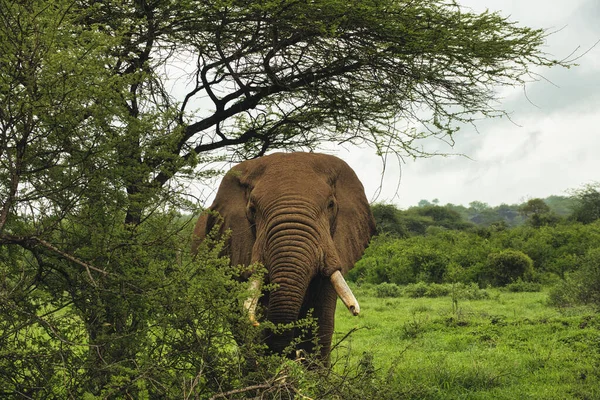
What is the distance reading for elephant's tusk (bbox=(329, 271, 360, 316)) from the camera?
633cm

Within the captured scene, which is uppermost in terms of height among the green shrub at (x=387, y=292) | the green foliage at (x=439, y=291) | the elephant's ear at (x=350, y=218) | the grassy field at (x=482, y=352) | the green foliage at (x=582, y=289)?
the elephant's ear at (x=350, y=218)

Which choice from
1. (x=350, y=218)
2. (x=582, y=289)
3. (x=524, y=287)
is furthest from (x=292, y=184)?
(x=524, y=287)

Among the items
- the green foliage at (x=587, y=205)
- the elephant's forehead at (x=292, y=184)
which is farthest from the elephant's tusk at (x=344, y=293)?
the green foliage at (x=587, y=205)

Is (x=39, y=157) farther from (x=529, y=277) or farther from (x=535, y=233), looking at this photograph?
(x=535, y=233)

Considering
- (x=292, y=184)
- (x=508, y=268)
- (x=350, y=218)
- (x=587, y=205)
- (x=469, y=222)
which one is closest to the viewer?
(x=292, y=184)

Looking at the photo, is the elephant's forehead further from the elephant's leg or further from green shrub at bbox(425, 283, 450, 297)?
green shrub at bbox(425, 283, 450, 297)

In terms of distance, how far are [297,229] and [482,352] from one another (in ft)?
17.9

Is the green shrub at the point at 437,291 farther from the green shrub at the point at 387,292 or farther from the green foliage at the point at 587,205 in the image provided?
the green foliage at the point at 587,205

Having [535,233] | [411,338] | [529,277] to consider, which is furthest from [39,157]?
[535,233]

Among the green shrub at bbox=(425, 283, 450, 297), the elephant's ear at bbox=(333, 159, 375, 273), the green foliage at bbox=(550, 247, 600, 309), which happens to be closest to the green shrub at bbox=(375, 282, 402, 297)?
the green shrub at bbox=(425, 283, 450, 297)

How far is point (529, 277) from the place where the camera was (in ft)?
75.7

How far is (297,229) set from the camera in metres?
6.36

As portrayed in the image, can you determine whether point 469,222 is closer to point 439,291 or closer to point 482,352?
point 439,291

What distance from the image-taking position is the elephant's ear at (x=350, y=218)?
24.0 feet
